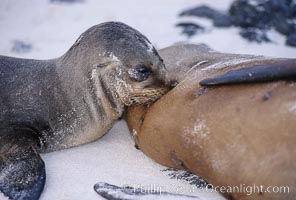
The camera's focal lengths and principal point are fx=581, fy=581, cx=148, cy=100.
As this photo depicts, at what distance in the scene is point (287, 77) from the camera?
285 cm

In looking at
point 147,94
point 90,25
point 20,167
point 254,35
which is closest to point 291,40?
point 254,35

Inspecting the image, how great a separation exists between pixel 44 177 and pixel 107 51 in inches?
32.0

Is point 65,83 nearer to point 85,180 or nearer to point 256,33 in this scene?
point 85,180

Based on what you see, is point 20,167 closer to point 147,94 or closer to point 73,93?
point 73,93

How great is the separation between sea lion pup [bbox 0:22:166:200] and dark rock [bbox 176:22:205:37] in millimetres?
1741

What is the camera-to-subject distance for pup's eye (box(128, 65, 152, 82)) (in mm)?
3387

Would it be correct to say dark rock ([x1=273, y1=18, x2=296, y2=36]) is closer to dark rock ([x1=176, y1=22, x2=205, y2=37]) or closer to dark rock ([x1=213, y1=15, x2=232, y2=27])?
dark rock ([x1=213, y1=15, x2=232, y2=27])

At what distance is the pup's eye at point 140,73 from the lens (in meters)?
3.39

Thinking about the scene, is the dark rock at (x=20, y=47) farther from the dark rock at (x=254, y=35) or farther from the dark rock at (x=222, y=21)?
the dark rock at (x=254, y=35)

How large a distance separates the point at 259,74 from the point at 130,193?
92cm

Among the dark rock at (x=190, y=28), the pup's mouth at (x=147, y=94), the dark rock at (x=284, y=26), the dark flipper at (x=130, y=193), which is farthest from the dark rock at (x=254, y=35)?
the dark flipper at (x=130, y=193)

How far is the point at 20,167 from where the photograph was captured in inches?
131

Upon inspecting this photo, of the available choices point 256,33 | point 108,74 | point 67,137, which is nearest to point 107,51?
point 108,74

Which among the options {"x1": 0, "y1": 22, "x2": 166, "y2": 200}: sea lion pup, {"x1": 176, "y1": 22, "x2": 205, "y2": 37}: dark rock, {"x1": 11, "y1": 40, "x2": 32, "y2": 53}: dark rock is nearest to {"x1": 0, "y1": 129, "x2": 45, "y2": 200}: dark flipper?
{"x1": 0, "y1": 22, "x2": 166, "y2": 200}: sea lion pup
